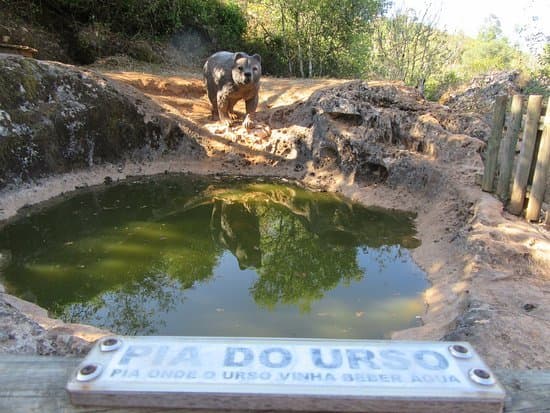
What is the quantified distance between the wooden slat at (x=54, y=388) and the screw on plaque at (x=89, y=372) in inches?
2.2

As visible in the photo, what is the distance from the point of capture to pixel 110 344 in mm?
1171

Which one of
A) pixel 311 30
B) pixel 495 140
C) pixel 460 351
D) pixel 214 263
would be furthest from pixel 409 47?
pixel 460 351

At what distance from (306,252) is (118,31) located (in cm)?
1053

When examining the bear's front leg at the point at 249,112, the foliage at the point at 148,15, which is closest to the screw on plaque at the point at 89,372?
the bear's front leg at the point at 249,112

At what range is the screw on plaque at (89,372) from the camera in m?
1.04

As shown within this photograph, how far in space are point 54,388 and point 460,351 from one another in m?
0.97

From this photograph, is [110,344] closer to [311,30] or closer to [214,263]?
[214,263]

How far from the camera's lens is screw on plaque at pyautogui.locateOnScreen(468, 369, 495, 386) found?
104 centimetres

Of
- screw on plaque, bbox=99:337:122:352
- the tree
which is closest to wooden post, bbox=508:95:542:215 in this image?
screw on plaque, bbox=99:337:122:352

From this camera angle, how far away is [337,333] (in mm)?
3570

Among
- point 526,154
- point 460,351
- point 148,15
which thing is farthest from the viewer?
point 148,15

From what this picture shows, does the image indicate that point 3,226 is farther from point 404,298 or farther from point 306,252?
point 404,298

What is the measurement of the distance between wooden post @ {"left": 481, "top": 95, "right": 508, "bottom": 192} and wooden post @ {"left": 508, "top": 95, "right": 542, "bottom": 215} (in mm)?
615

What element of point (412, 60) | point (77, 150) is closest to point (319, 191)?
point (77, 150)
